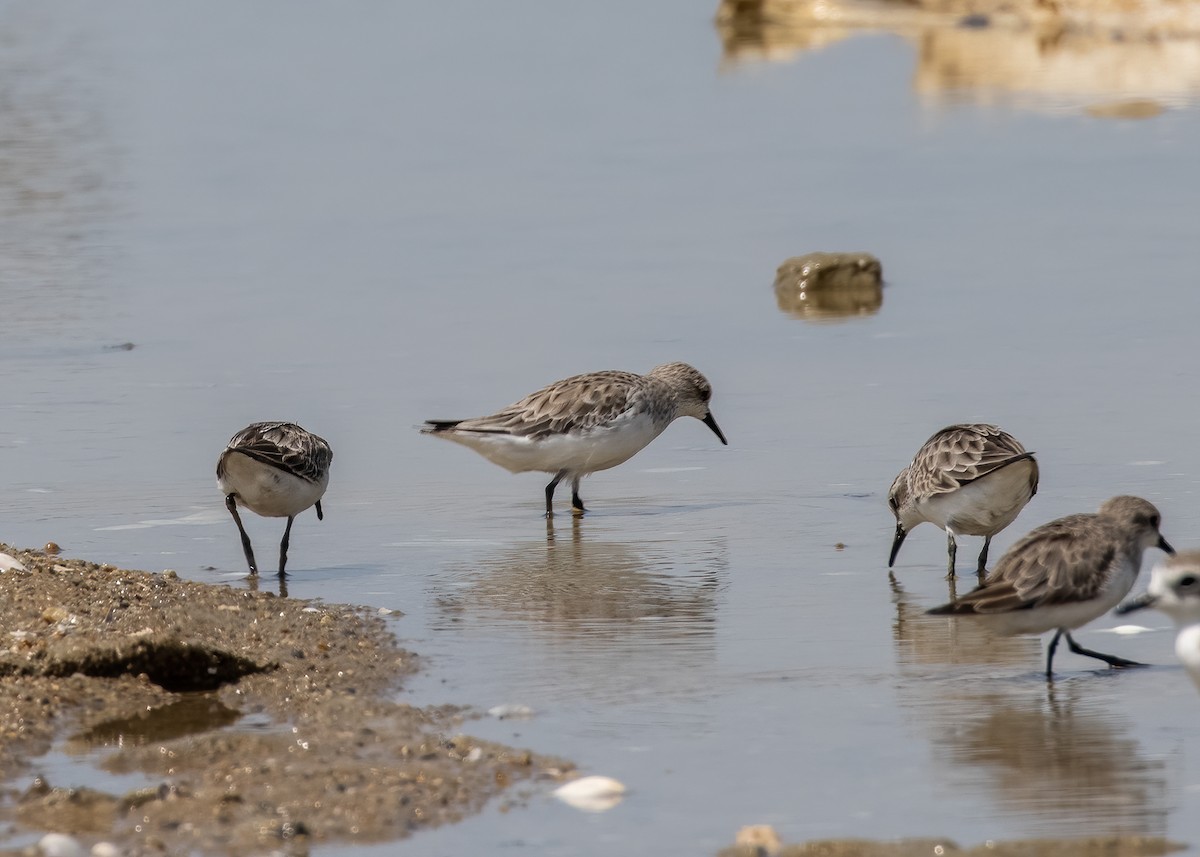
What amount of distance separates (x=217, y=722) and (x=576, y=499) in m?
4.50

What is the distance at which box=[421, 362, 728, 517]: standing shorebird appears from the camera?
1138 centimetres

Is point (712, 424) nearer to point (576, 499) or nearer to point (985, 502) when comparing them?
point (576, 499)

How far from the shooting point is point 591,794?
6.34m

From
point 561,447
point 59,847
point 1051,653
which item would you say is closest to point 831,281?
point 561,447

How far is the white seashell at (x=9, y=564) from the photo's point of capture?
8.59 m

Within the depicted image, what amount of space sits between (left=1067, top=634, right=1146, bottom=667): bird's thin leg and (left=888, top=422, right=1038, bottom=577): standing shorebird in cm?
135

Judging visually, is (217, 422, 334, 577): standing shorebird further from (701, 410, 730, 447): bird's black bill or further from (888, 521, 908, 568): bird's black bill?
A: (701, 410, 730, 447): bird's black bill

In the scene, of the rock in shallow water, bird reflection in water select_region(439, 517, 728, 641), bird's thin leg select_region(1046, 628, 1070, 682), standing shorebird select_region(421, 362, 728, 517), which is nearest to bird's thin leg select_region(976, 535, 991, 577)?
bird reflection in water select_region(439, 517, 728, 641)

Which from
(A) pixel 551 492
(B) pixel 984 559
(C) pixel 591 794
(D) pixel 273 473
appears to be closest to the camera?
(C) pixel 591 794

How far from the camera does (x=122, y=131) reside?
26250mm

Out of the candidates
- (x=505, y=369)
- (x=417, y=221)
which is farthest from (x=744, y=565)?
(x=417, y=221)

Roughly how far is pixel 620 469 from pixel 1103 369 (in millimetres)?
3471

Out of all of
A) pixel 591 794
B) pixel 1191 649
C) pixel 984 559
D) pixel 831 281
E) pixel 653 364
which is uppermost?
pixel 831 281

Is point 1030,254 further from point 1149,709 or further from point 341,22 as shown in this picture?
point 341,22
